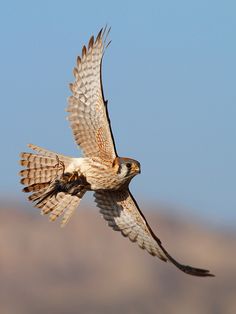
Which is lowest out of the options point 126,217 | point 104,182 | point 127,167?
point 126,217

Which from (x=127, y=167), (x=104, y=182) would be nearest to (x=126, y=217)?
(x=104, y=182)

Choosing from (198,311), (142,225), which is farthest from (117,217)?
(198,311)

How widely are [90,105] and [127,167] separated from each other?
1.15 meters

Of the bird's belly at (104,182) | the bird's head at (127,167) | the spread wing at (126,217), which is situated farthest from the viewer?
the spread wing at (126,217)

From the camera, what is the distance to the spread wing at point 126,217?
21859 millimetres

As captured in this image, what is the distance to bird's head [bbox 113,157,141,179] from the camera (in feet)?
68.5

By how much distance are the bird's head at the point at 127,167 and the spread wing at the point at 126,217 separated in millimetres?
867

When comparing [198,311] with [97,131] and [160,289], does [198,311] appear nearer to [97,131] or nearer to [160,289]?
[160,289]

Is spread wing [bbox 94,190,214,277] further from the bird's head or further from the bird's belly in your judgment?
the bird's head

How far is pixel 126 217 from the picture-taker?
22.1 metres

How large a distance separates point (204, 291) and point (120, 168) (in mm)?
44235

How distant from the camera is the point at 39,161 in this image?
21.6 metres

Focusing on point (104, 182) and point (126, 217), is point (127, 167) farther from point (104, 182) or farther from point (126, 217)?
point (126, 217)

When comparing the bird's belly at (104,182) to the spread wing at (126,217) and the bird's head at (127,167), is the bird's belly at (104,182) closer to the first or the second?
the bird's head at (127,167)
